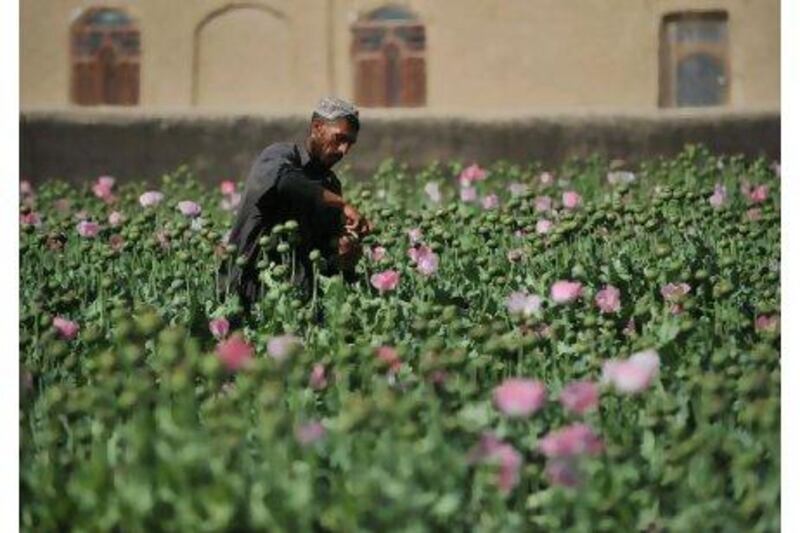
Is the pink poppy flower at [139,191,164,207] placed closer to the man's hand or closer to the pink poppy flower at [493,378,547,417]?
the man's hand

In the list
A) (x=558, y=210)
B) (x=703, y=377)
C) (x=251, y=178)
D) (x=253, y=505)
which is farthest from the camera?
(x=558, y=210)

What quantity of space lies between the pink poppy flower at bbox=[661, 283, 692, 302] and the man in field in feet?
1.85

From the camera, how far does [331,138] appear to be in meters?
2.70

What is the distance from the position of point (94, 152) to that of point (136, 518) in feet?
10.2

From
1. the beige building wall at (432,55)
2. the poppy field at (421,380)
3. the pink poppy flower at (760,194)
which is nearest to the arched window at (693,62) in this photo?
the beige building wall at (432,55)

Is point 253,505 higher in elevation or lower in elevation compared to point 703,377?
lower

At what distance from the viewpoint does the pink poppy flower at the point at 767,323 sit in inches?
93.5

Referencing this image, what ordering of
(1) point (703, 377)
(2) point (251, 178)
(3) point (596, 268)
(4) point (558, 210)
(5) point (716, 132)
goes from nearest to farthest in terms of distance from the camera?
(1) point (703, 377) < (2) point (251, 178) < (3) point (596, 268) < (4) point (558, 210) < (5) point (716, 132)

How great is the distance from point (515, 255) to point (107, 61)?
1834 mm

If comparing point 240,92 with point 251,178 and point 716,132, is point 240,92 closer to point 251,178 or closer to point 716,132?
point 716,132

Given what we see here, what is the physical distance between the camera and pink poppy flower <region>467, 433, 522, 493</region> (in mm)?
1719

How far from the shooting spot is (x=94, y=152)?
15.3 feet

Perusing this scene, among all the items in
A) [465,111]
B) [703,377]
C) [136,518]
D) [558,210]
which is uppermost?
[465,111]

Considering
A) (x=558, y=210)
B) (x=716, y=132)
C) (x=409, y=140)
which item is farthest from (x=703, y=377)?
(x=409, y=140)
